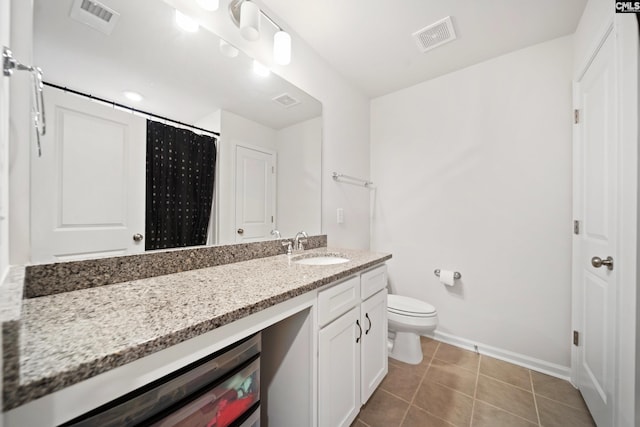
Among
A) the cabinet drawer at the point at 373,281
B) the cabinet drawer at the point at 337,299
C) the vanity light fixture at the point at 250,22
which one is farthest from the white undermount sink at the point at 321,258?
the vanity light fixture at the point at 250,22

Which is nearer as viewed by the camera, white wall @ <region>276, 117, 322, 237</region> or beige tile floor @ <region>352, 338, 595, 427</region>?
beige tile floor @ <region>352, 338, 595, 427</region>

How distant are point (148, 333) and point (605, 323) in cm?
194

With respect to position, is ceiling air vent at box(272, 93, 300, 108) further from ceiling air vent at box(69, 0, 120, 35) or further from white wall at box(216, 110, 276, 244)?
ceiling air vent at box(69, 0, 120, 35)

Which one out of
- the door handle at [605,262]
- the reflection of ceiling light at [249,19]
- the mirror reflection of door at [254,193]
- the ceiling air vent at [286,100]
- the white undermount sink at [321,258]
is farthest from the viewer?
the ceiling air vent at [286,100]

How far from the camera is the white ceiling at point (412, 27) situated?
1.49 m

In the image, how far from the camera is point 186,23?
117 centimetres

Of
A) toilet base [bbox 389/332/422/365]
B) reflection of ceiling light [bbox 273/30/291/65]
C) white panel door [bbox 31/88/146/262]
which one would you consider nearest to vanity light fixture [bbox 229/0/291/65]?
reflection of ceiling light [bbox 273/30/291/65]

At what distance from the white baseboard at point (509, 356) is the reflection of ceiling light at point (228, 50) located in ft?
8.65

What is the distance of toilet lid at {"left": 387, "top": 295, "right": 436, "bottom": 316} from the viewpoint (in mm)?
1816

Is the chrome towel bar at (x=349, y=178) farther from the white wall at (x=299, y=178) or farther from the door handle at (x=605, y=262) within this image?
the door handle at (x=605, y=262)

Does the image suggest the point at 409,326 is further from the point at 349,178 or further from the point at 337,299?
the point at 349,178

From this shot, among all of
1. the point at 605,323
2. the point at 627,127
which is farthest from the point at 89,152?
the point at 605,323

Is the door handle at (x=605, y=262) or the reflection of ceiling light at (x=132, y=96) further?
A: the door handle at (x=605, y=262)

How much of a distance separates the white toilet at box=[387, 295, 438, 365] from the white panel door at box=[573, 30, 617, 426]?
0.80 m
